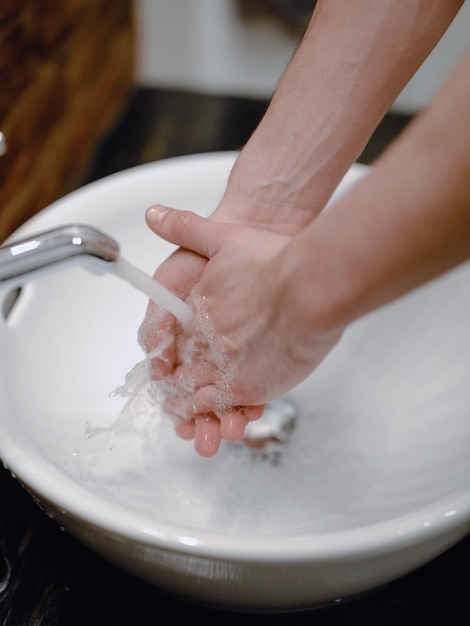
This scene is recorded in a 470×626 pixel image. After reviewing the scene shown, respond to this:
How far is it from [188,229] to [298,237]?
229mm

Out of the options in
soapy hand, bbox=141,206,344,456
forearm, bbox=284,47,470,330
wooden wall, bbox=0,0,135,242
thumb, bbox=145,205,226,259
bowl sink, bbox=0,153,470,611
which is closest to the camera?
forearm, bbox=284,47,470,330

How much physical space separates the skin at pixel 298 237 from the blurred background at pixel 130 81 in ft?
1.05

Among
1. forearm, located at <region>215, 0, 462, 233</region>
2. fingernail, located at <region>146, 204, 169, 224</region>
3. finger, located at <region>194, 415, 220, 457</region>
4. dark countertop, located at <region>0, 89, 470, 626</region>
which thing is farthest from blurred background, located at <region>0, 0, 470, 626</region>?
forearm, located at <region>215, 0, 462, 233</region>

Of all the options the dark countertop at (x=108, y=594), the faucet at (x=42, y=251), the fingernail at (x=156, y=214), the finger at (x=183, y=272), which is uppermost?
the faucet at (x=42, y=251)

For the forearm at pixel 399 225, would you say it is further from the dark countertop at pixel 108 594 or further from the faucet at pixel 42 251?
the dark countertop at pixel 108 594

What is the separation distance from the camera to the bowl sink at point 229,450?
1.60 feet

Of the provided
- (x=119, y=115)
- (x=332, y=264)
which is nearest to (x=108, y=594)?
(x=332, y=264)

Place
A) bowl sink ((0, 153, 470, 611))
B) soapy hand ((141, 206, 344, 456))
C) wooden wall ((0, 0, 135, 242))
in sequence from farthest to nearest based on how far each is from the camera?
wooden wall ((0, 0, 135, 242)), soapy hand ((141, 206, 344, 456)), bowl sink ((0, 153, 470, 611))

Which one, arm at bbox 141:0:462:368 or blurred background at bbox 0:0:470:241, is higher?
arm at bbox 141:0:462:368

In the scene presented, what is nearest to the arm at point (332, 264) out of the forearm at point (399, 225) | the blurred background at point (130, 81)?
the forearm at point (399, 225)

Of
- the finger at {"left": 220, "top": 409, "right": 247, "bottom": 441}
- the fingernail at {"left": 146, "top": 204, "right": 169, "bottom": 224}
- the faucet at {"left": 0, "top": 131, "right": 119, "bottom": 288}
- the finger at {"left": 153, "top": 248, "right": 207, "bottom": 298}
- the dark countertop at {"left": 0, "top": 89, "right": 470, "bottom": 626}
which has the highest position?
the faucet at {"left": 0, "top": 131, "right": 119, "bottom": 288}

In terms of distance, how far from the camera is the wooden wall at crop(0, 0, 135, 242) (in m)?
0.91

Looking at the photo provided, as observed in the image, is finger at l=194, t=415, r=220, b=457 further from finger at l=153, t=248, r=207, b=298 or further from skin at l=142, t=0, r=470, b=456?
finger at l=153, t=248, r=207, b=298

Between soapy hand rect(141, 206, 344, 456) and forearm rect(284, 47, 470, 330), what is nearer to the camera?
forearm rect(284, 47, 470, 330)
